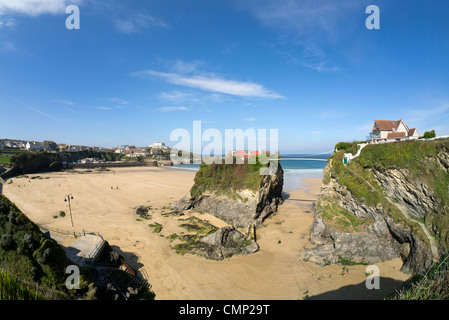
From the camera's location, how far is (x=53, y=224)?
25.2 meters

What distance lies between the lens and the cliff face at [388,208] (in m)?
14.2

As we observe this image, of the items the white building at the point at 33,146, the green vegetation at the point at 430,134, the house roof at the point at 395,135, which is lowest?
the green vegetation at the point at 430,134

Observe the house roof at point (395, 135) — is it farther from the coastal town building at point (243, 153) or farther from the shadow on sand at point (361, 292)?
the shadow on sand at point (361, 292)

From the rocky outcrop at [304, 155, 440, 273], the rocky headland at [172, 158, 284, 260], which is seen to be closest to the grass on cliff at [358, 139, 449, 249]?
the rocky outcrop at [304, 155, 440, 273]

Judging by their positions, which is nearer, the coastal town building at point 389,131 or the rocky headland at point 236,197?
the rocky headland at point 236,197

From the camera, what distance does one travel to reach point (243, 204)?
26.6 m

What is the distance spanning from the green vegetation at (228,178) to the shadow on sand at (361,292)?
14022 millimetres

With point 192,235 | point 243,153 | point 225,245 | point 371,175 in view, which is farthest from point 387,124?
point 192,235

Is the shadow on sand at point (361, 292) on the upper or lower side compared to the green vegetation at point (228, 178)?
lower

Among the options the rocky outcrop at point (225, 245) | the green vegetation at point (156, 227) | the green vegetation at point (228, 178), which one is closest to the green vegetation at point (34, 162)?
the green vegetation at point (156, 227)

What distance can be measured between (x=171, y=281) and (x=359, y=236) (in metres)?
15.7

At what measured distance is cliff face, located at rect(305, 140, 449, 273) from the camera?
1416cm
